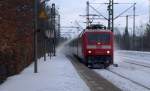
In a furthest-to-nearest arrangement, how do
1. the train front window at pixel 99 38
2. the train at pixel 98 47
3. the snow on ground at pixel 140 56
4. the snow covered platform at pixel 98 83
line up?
the snow on ground at pixel 140 56 < the train front window at pixel 99 38 < the train at pixel 98 47 < the snow covered platform at pixel 98 83

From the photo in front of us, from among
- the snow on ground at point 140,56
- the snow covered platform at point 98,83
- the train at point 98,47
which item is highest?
the train at point 98,47

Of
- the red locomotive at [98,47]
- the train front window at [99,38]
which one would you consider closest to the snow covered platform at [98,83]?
the red locomotive at [98,47]

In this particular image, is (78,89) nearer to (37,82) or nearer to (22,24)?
(37,82)

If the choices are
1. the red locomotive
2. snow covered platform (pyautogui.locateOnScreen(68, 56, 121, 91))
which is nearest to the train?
the red locomotive

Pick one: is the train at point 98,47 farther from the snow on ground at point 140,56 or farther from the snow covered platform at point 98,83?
the snow on ground at point 140,56

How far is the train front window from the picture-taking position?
4238 cm

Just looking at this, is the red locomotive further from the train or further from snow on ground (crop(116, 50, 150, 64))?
snow on ground (crop(116, 50, 150, 64))

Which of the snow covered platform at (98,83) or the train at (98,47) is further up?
the train at (98,47)

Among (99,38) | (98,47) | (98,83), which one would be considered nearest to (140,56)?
(99,38)

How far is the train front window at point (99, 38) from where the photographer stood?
42.4 metres

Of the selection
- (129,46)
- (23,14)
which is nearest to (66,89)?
(23,14)

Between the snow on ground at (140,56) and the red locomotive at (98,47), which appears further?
the snow on ground at (140,56)

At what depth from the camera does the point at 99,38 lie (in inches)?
1670

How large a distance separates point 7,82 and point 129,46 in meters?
106
